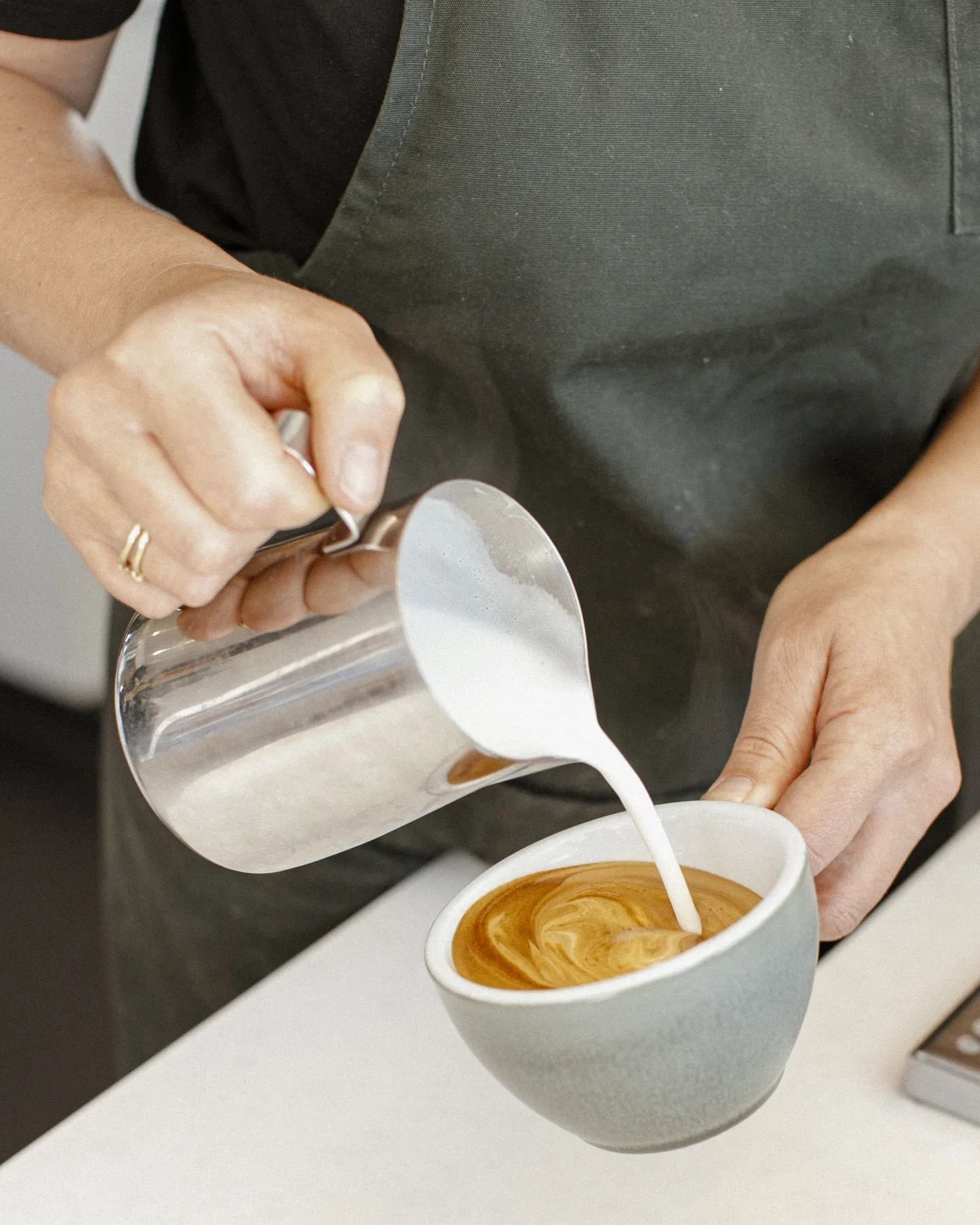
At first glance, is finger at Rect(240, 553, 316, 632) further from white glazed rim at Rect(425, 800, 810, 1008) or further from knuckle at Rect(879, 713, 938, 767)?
knuckle at Rect(879, 713, 938, 767)

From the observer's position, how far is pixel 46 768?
2.56 metres

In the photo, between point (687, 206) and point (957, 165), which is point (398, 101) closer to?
point (687, 206)

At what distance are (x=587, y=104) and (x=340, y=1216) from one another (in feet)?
1.97

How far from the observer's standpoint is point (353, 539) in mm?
539

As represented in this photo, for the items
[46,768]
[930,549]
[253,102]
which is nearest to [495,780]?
[930,549]

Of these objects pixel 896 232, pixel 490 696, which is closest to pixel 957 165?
pixel 896 232

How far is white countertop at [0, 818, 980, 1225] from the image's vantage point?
0.63m

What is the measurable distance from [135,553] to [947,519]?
525 millimetres

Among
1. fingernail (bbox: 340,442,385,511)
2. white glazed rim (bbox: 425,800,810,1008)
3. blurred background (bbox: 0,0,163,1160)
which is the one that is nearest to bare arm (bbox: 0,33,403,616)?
fingernail (bbox: 340,442,385,511)

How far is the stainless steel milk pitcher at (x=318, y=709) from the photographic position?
1.76ft

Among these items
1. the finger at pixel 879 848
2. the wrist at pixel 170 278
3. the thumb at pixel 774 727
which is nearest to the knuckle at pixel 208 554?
the wrist at pixel 170 278

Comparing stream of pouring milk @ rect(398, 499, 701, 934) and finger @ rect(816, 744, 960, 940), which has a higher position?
stream of pouring milk @ rect(398, 499, 701, 934)

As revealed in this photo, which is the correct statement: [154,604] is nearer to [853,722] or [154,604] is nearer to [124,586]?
[124,586]

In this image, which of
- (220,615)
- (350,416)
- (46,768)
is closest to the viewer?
(350,416)
